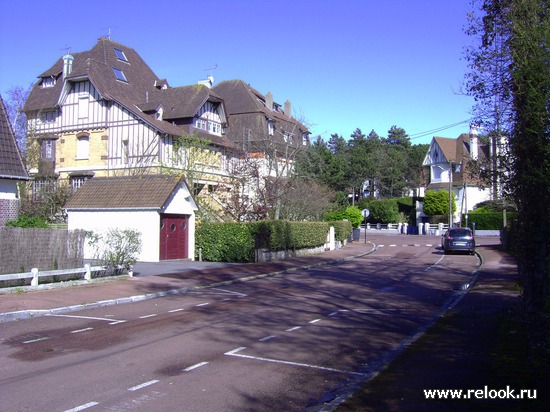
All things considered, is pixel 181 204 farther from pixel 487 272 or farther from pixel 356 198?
pixel 356 198

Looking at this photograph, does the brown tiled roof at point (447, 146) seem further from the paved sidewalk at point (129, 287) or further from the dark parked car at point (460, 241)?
the paved sidewalk at point (129, 287)

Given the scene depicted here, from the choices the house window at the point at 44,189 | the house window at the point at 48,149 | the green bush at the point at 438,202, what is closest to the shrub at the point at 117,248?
the house window at the point at 44,189

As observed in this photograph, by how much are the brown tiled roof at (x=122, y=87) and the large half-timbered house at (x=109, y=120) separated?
7 centimetres

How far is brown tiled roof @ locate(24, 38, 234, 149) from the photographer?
38844mm

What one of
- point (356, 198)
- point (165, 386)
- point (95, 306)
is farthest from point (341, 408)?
point (356, 198)

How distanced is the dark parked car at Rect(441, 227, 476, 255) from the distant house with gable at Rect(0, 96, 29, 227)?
2551 cm

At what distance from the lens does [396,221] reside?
245 feet

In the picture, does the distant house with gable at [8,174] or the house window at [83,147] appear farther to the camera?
the house window at [83,147]

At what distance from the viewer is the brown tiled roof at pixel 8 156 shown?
Answer: 19.7 meters

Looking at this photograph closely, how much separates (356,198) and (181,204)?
213 ft

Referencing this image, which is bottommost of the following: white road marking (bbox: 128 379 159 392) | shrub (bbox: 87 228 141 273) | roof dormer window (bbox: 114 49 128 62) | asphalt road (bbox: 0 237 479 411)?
asphalt road (bbox: 0 237 479 411)

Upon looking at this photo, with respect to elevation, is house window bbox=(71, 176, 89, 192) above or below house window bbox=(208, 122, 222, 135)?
below

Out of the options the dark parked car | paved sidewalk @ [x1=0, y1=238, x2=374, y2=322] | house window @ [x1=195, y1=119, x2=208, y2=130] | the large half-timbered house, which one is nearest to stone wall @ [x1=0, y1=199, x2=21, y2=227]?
paved sidewalk @ [x1=0, y1=238, x2=374, y2=322]

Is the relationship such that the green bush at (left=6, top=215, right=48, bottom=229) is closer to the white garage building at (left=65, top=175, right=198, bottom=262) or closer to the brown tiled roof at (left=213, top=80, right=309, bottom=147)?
the white garage building at (left=65, top=175, right=198, bottom=262)
